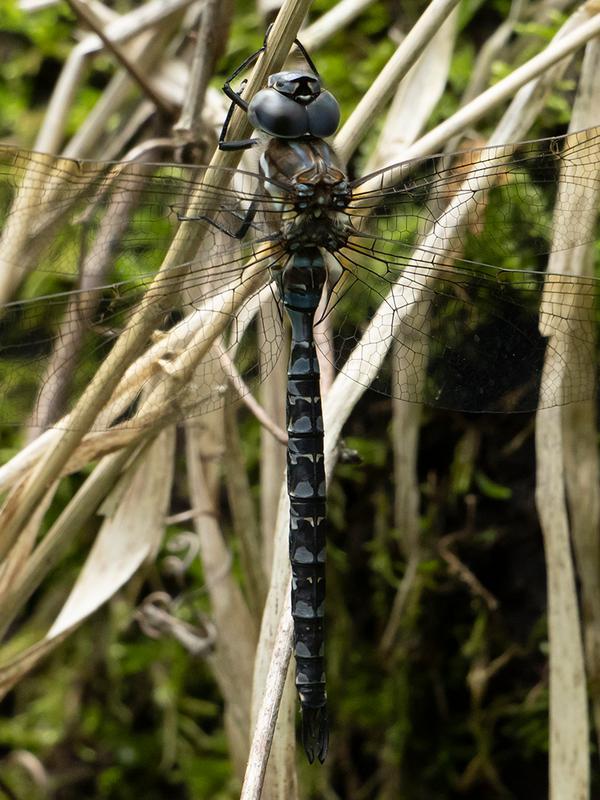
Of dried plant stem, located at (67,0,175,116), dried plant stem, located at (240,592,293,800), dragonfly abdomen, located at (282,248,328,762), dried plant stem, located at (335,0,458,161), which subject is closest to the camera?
dried plant stem, located at (240,592,293,800)

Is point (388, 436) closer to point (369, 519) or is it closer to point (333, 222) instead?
point (369, 519)

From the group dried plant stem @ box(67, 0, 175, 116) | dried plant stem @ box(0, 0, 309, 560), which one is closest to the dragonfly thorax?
dried plant stem @ box(0, 0, 309, 560)

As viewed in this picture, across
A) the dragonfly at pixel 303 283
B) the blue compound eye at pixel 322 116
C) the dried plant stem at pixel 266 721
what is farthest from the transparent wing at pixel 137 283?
the dried plant stem at pixel 266 721

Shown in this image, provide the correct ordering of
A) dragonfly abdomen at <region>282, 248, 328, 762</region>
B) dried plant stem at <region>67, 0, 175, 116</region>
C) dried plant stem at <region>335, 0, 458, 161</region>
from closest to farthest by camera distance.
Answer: dragonfly abdomen at <region>282, 248, 328, 762</region>
dried plant stem at <region>335, 0, 458, 161</region>
dried plant stem at <region>67, 0, 175, 116</region>

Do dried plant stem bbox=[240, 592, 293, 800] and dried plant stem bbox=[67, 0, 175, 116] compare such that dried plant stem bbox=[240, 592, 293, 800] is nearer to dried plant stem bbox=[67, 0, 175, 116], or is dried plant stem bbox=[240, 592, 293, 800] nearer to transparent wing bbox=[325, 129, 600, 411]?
transparent wing bbox=[325, 129, 600, 411]

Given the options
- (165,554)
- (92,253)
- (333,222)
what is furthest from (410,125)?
(165,554)

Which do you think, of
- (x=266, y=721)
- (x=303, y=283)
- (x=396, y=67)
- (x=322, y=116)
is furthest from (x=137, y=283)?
(x=266, y=721)

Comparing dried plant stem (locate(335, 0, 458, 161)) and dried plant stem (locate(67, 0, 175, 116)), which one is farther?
dried plant stem (locate(67, 0, 175, 116))

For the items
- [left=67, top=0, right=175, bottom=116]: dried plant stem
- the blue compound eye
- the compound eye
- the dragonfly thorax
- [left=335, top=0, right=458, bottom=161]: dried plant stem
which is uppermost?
[left=67, top=0, right=175, bottom=116]: dried plant stem
